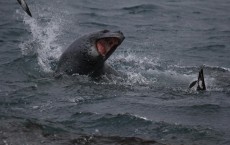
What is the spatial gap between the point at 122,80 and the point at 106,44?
2.34 ft

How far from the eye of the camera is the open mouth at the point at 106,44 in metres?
8.63

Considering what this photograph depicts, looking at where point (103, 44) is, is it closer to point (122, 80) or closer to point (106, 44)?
point (106, 44)

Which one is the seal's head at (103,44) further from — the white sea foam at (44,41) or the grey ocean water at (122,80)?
the white sea foam at (44,41)

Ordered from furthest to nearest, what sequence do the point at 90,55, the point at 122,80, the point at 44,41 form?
the point at 44,41 → the point at 122,80 → the point at 90,55

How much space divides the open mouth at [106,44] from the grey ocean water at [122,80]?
1.69 ft

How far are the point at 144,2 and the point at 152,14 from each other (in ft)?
6.40

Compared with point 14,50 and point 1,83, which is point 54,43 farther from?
point 1,83

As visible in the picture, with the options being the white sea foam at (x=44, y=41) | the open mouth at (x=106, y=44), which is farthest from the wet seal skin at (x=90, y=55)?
the white sea foam at (x=44, y=41)

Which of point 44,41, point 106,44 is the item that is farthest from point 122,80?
point 44,41

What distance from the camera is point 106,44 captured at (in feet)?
28.7

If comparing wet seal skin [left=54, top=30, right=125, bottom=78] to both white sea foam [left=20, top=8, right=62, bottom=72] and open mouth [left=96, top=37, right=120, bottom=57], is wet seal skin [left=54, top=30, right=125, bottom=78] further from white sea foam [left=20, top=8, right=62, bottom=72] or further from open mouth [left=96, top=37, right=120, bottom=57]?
white sea foam [left=20, top=8, right=62, bottom=72]

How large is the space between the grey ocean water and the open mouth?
1.69 feet

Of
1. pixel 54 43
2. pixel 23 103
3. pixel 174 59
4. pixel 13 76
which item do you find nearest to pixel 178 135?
pixel 23 103

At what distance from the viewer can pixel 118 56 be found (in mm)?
11914
